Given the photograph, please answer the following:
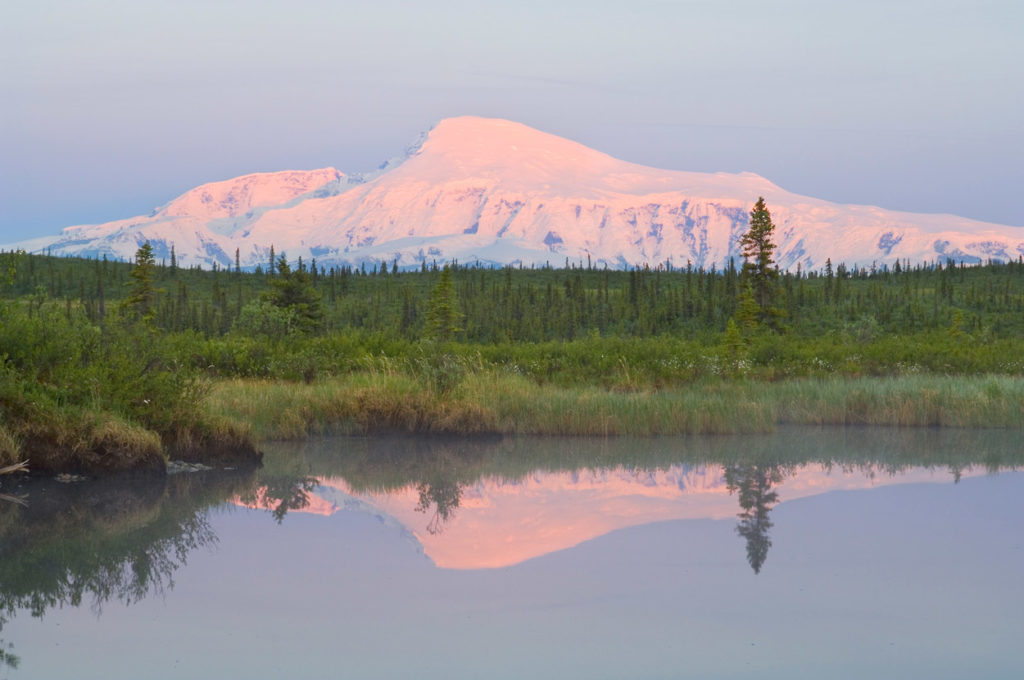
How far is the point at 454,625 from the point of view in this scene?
298 inches

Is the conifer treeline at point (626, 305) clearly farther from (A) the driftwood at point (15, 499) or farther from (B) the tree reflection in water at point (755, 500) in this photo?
(B) the tree reflection in water at point (755, 500)

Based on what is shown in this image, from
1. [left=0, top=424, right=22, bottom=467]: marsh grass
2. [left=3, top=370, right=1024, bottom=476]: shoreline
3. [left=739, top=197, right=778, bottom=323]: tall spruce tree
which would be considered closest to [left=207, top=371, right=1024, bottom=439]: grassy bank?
[left=3, top=370, right=1024, bottom=476]: shoreline

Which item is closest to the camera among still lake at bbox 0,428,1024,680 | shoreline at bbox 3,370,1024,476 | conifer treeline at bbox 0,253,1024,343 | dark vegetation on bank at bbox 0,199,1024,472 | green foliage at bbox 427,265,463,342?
still lake at bbox 0,428,1024,680

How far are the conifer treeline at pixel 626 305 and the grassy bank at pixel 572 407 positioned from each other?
75.6 ft

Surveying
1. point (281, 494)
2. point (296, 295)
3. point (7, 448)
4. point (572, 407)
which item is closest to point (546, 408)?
point (572, 407)

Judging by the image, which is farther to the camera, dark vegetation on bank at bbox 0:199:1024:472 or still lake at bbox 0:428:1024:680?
dark vegetation on bank at bbox 0:199:1024:472

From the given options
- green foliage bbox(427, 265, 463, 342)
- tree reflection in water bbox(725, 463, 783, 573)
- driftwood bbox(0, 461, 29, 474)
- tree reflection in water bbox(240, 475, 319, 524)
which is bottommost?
tree reflection in water bbox(725, 463, 783, 573)

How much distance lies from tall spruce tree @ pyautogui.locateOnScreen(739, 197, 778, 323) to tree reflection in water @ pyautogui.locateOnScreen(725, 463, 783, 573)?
1329 inches

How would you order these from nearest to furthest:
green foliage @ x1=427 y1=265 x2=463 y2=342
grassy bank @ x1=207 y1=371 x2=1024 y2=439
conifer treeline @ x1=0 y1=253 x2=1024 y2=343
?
grassy bank @ x1=207 y1=371 x2=1024 y2=439 < green foliage @ x1=427 y1=265 x2=463 y2=342 < conifer treeline @ x1=0 y1=253 x2=1024 y2=343

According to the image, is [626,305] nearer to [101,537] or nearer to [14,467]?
[14,467]

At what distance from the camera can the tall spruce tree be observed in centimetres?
4816

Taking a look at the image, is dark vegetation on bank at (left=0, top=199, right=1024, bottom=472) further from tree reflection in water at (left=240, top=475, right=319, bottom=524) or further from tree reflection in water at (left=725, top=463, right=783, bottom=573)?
tree reflection in water at (left=725, top=463, right=783, bottom=573)

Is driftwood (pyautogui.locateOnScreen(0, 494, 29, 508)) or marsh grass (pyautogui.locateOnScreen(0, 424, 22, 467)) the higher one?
marsh grass (pyautogui.locateOnScreen(0, 424, 22, 467))

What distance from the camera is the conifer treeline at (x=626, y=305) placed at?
57625 millimetres
